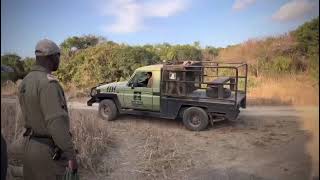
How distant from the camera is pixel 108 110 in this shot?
1184 cm

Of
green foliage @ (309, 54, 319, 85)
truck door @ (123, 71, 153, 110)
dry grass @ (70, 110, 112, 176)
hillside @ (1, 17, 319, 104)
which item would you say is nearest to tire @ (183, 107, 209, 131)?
truck door @ (123, 71, 153, 110)

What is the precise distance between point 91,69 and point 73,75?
0.59m

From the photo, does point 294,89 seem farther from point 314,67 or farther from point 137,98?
point 137,98

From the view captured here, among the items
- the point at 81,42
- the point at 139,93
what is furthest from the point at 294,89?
the point at 81,42

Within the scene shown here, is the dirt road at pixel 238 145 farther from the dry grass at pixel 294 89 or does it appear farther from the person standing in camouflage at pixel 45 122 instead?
the person standing in camouflage at pixel 45 122

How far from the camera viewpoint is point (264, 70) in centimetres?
674

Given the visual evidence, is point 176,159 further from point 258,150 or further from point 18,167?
point 18,167

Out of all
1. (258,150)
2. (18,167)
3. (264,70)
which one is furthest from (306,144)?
(18,167)

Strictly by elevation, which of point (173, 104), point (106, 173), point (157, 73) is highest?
point (157, 73)

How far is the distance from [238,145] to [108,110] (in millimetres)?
4208

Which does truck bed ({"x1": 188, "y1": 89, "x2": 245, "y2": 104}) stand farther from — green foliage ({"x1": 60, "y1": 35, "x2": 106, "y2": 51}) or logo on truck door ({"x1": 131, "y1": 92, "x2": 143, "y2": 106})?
green foliage ({"x1": 60, "y1": 35, "x2": 106, "y2": 51})

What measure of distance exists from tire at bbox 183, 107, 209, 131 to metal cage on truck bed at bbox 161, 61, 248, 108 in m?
0.30

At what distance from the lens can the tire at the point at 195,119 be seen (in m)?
10.6

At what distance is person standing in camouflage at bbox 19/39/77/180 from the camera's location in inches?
152
